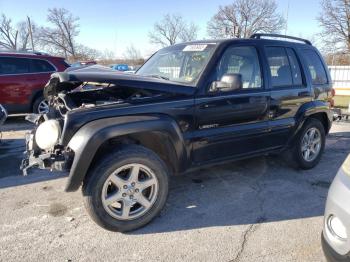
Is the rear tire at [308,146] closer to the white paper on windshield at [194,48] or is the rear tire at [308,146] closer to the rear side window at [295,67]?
the rear side window at [295,67]

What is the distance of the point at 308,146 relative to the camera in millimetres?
5066

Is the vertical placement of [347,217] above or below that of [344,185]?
below

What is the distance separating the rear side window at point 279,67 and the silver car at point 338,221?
2066 mm

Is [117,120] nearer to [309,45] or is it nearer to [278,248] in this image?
[278,248]

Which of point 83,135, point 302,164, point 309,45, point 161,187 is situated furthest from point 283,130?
point 83,135

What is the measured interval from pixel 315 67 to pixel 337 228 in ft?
10.9

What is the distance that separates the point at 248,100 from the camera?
13.1ft

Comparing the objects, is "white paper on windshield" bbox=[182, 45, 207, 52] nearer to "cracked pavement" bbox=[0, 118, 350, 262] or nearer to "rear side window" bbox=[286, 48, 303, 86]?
"rear side window" bbox=[286, 48, 303, 86]

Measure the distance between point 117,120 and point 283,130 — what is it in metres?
2.44

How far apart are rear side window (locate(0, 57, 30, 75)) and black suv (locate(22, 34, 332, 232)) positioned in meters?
5.38

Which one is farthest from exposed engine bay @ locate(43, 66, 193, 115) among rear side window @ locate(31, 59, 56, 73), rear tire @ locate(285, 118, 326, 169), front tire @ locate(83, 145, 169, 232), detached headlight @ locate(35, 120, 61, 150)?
rear side window @ locate(31, 59, 56, 73)

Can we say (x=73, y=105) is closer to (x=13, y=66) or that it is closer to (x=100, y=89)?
(x=100, y=89)

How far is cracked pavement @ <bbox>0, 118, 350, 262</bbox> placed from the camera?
2951 millimetres

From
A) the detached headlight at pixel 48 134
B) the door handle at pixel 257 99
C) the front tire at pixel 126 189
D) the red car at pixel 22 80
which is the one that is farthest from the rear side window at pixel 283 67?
the red car at pixel 22 80
